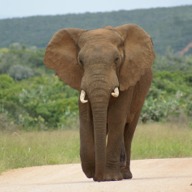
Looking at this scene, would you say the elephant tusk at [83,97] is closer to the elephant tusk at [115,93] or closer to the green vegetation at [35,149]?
the elephant tusk at [115,93]

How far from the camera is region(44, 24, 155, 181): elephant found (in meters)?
12.6

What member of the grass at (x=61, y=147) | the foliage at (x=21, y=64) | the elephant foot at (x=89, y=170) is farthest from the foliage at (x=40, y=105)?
the elephant foot at (x=89, y=170)

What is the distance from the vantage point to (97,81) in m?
12.7

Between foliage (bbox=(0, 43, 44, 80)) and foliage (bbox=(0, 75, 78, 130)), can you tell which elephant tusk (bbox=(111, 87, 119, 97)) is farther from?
foliage (bbox=(0, 43, 44, 80))

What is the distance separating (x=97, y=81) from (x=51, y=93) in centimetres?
3006

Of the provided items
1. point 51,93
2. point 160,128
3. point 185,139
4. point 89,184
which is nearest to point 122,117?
point 89,184

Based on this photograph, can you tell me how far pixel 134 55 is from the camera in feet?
45.5

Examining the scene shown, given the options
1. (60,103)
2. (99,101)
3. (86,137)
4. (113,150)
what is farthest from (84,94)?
(60,103)

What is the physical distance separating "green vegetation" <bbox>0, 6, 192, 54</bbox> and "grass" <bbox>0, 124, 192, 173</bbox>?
293ft

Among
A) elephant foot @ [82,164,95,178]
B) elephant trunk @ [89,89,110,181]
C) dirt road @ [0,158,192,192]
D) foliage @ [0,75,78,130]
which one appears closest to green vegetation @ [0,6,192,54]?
foliage @ [0,75,78,130]

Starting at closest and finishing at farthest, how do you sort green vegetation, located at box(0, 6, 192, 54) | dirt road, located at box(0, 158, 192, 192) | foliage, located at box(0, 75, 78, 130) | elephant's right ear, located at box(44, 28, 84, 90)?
dirt road, located at box(0, 158, 192, 192), elephant's right ear, located at box(44, 28, 84, 90), foliage, located at box(0, 75, 78, 130), green vegetation, located at box(0, 6, 192, 54)

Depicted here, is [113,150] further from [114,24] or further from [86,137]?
[114,24]

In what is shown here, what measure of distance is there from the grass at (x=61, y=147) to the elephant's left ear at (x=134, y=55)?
16.6ft

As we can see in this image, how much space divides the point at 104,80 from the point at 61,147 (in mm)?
8836
